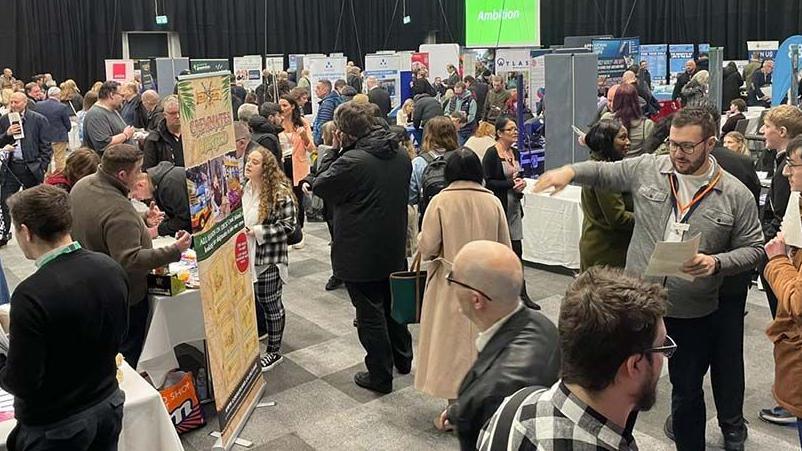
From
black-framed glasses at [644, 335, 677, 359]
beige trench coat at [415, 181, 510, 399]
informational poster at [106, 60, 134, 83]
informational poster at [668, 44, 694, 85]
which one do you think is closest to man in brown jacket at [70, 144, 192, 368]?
beige trench coat at [415, 181, 510, 399]

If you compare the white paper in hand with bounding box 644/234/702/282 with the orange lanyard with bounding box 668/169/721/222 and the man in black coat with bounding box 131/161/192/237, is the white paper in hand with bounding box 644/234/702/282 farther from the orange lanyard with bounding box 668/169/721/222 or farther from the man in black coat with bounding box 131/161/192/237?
the man in black coat with bounding box 131/161/192/237

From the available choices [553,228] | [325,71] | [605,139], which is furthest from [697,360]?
[325,71]

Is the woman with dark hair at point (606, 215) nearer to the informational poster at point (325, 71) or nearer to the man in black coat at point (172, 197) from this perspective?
the man in black coat at point (172, 197)

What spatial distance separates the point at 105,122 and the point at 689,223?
5.54 meters

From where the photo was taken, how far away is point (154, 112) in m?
7.29

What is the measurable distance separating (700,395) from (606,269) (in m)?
1.70

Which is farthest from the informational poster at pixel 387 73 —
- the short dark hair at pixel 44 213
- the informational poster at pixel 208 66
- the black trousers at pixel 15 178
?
the short dark hair at pixel 44 213

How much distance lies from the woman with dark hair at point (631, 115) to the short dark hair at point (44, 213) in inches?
174

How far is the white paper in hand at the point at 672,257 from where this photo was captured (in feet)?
8.46

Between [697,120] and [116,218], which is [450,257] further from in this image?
[116,218]

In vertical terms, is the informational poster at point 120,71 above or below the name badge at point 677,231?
above

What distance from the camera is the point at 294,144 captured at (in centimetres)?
703

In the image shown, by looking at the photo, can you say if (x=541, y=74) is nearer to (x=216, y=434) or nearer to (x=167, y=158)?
(x=167, y=158)

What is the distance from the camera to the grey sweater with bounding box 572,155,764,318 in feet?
9.13
